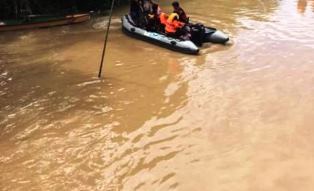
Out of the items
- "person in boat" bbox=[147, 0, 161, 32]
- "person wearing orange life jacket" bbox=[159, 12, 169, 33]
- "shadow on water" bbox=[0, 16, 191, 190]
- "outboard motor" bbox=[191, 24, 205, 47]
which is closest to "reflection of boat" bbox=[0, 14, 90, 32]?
"shadow on water" bbox=[0, 16, 191, 190]

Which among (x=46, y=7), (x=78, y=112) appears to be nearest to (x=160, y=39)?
(x=78, y=112)

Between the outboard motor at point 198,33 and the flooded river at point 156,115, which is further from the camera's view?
the outboard motor at point 198,33

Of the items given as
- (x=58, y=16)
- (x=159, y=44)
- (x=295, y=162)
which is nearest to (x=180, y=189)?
(x=295, y=162)

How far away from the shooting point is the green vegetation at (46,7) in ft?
54.9

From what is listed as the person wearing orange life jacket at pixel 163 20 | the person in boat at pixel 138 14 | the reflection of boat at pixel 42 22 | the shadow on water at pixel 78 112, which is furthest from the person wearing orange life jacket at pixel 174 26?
the reflection of boat at pixel 42 22

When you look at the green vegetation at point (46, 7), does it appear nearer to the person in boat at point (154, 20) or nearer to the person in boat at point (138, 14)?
the person in boat at point (138, 14)

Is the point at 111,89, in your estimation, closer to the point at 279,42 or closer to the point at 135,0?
the point at 135,0

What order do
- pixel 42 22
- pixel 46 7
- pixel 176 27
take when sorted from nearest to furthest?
pixel 176 27
pixel 42 22
pixel 46 7

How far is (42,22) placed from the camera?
16297 mm

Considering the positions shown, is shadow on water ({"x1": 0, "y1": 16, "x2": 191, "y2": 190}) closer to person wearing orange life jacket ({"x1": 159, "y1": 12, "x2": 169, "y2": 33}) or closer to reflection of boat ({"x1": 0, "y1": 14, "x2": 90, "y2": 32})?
person wearing orange life jacket ({"x1": 159, "y1": 12, "x2": 169, "y2": 33})

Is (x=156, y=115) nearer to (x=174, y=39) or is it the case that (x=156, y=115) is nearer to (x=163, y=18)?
(x=174, y=39)

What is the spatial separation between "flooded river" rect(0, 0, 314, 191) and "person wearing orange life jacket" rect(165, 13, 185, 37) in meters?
0.65

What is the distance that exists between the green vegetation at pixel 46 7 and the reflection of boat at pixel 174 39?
4101mm

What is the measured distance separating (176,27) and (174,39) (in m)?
0.40
